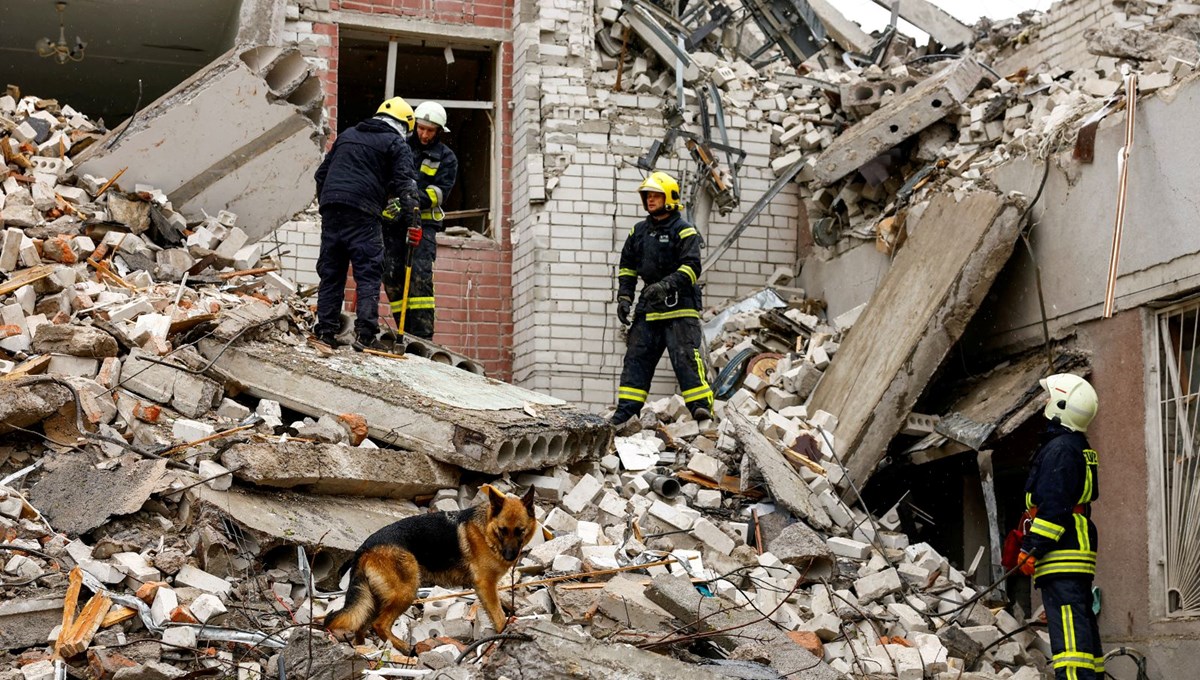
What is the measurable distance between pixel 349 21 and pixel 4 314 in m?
5.68

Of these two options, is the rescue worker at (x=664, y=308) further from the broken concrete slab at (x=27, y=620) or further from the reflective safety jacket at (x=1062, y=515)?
the broken concrete slab at (x=27, y=620)

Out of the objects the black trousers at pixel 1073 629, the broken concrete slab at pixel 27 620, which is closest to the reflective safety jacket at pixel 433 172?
the broken concrete slab at pixel 27 620

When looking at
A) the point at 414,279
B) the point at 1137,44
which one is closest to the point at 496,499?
the point at 414,279

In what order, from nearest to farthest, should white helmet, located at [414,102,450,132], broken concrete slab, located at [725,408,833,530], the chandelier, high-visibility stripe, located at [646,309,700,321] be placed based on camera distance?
1. broken concrete slab, located at [725,408,833,530]
2. high-visibility stripe, located at [646,309,700,321]
3. white helmet, located at [414,102,450,132]
4. the chandelier

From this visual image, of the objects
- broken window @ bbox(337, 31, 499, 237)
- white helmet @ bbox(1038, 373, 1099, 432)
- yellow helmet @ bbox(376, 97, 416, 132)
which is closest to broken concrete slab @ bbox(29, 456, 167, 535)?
yellow helmet @ bbox(376, 97, 416, 132)

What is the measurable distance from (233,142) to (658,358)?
3.47m

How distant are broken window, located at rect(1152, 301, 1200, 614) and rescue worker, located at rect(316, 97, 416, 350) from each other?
4831 millimetres

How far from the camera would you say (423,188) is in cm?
991

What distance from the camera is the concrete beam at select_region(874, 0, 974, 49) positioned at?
13.4 meters

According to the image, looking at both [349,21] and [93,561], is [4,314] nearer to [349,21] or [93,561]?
[93,561]

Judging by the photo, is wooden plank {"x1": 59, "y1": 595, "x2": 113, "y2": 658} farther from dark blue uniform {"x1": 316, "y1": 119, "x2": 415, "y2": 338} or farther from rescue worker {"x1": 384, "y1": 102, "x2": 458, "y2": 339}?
rescue worker {"x1": 384, "y1": 102, "x2": 458, "y2": 339}

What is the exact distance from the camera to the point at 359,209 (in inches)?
348

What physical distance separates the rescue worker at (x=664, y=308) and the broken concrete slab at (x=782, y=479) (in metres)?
0.96

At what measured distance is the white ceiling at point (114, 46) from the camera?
12.7 metres
